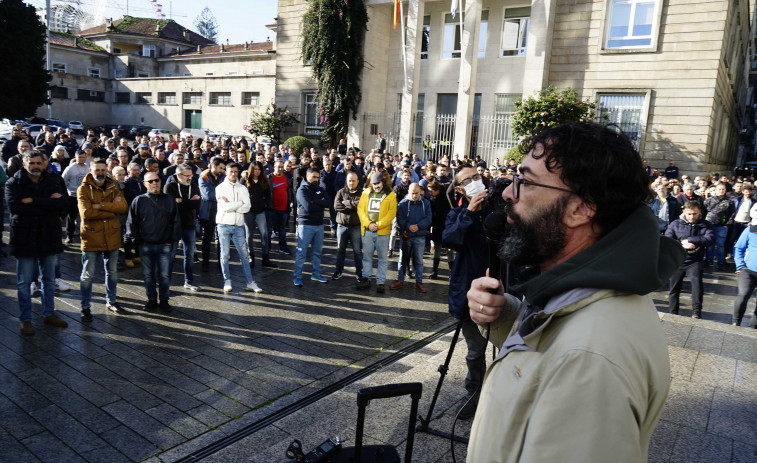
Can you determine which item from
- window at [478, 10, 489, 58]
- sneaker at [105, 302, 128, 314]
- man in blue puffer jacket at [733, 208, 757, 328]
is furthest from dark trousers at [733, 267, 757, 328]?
window at [478, 10, 489, 58]

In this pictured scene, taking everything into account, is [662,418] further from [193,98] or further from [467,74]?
[193,98]

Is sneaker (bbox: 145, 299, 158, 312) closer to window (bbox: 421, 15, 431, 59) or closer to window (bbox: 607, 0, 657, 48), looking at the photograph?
window (bbox: 607, 0, 657, 48)

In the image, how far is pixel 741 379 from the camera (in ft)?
16.8

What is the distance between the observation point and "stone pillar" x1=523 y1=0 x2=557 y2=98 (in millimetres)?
21250

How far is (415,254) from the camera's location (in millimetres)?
9148

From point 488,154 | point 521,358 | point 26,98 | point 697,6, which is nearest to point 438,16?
point 488,154

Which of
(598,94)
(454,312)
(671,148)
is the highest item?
(598,94)

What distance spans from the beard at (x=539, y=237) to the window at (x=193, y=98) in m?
44.8

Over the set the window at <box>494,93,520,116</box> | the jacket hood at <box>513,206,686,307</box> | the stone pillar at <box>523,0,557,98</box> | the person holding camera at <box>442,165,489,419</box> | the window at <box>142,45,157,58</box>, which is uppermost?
the window at <box>142,45,157,58</box>

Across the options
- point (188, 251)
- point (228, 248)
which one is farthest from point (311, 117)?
point (228, 248)

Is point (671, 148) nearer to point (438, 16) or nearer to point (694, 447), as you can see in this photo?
point (438, 16)

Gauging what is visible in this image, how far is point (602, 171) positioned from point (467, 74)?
2235 centimetres

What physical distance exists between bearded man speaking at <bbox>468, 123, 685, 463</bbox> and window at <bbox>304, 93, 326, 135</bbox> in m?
27.1

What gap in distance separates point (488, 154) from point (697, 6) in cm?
934
